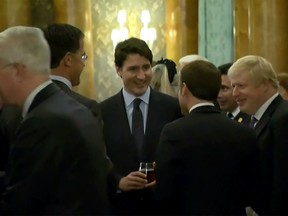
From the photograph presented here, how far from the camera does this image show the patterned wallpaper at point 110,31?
11914 mm

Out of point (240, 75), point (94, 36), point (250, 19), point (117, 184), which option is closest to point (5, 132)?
point (117, 184)

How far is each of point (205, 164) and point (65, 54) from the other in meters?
0.99

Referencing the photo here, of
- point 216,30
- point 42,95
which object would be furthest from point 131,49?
point 216,30

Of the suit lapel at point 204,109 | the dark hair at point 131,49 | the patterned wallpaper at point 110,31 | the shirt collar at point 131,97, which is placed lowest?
the patterned wallpaper at point 110,31

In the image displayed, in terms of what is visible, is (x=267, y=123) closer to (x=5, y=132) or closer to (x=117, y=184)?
(x=117, y=184)

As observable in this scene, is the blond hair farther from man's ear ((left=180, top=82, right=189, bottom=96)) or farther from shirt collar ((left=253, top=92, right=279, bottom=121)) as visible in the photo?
man's ear ((left=180, top=82, right=189, bottom=96))

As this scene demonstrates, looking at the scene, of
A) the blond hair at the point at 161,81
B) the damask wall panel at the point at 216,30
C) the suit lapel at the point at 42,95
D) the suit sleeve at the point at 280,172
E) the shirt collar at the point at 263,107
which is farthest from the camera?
the damask wall panel at the point at 216,30

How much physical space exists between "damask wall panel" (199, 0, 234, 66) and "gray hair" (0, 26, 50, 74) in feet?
25.4

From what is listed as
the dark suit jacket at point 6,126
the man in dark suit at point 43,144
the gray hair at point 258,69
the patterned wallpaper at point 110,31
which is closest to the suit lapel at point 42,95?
the man in dark suit at point 43,144

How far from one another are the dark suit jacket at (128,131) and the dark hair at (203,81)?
0.77m

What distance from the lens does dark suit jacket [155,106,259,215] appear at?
318 cm

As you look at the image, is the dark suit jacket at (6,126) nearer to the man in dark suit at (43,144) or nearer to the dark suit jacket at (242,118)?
the man in dark suit at (43,144)

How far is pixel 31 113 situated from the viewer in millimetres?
2482

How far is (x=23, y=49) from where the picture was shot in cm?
254
